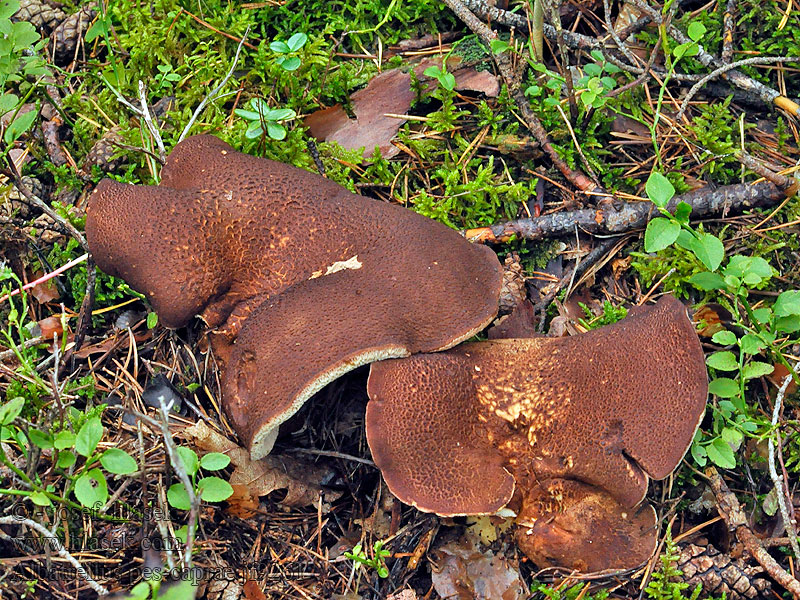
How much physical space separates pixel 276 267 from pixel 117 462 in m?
0.98

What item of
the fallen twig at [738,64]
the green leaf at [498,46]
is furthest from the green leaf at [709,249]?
the green leaf at [498,46]

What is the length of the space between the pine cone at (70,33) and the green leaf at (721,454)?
13.1ft

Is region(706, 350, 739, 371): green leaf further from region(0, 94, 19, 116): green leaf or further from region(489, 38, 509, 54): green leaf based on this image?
region(0, 94, 19, 116): green leaf

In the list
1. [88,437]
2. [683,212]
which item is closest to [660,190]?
[683,212]

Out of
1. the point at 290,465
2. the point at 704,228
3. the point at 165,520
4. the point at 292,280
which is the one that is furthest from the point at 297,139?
the point at 704,228

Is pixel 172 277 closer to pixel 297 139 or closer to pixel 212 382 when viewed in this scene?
pixel 212 382

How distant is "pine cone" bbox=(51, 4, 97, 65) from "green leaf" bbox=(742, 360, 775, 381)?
156 inches

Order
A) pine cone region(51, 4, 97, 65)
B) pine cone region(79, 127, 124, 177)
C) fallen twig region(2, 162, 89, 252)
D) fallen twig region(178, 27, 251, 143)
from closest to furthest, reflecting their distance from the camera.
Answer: fallen twig region(2, 162, 89, 252), fallen twig region(178, 27, 251, 143), pine cone region(79, 127, 124, 177), pine cone region(51, 4, 97, 65)

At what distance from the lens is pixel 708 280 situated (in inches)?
118

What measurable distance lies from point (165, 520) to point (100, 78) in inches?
95.2

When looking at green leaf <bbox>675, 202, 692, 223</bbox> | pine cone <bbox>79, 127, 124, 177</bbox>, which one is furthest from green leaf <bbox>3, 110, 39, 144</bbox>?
green leaf <bbox>675, 202, 692, 223</bbox>

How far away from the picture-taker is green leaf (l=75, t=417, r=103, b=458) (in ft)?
7.25

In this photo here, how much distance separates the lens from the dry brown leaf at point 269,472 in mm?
2836

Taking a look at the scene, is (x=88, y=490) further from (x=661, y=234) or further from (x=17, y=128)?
(x=661, y=234)
